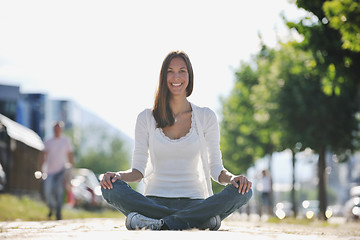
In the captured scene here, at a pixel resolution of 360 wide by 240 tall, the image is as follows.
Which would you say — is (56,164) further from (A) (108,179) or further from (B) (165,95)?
(A) (108,179)

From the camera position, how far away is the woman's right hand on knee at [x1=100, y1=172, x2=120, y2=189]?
16.6 ft

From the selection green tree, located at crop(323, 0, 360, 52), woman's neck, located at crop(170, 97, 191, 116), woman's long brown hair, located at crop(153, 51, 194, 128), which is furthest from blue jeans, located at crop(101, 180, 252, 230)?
green tree, located at crop(323, 0, 360, 52)

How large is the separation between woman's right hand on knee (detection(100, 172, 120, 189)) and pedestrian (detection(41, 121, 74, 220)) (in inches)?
Answer: 298

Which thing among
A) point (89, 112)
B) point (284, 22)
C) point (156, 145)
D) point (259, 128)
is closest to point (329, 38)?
point (284, 22)

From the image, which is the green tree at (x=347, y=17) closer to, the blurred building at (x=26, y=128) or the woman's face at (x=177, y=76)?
the woman's face at (x=177, y=76)

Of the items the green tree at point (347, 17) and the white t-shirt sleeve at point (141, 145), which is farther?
the green tree at point (347, 17)

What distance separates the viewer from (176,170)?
5.51m

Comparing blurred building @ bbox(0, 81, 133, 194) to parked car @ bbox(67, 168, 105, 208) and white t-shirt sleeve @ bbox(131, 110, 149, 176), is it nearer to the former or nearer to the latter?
parked car @ bbox(67, 168, 105, 208)

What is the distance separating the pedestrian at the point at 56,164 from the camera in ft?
41.1

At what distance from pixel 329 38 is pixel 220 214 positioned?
10.2 meters

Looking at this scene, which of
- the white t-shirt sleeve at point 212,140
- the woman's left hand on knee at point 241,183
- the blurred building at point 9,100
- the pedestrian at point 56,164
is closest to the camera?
the woman's left hand on knee at point 241,183

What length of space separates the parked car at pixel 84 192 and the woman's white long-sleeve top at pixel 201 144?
686 inches

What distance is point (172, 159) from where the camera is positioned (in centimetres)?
554

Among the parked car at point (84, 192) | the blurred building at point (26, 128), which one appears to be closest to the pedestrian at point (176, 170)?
the blurred building at point (26, 128)
